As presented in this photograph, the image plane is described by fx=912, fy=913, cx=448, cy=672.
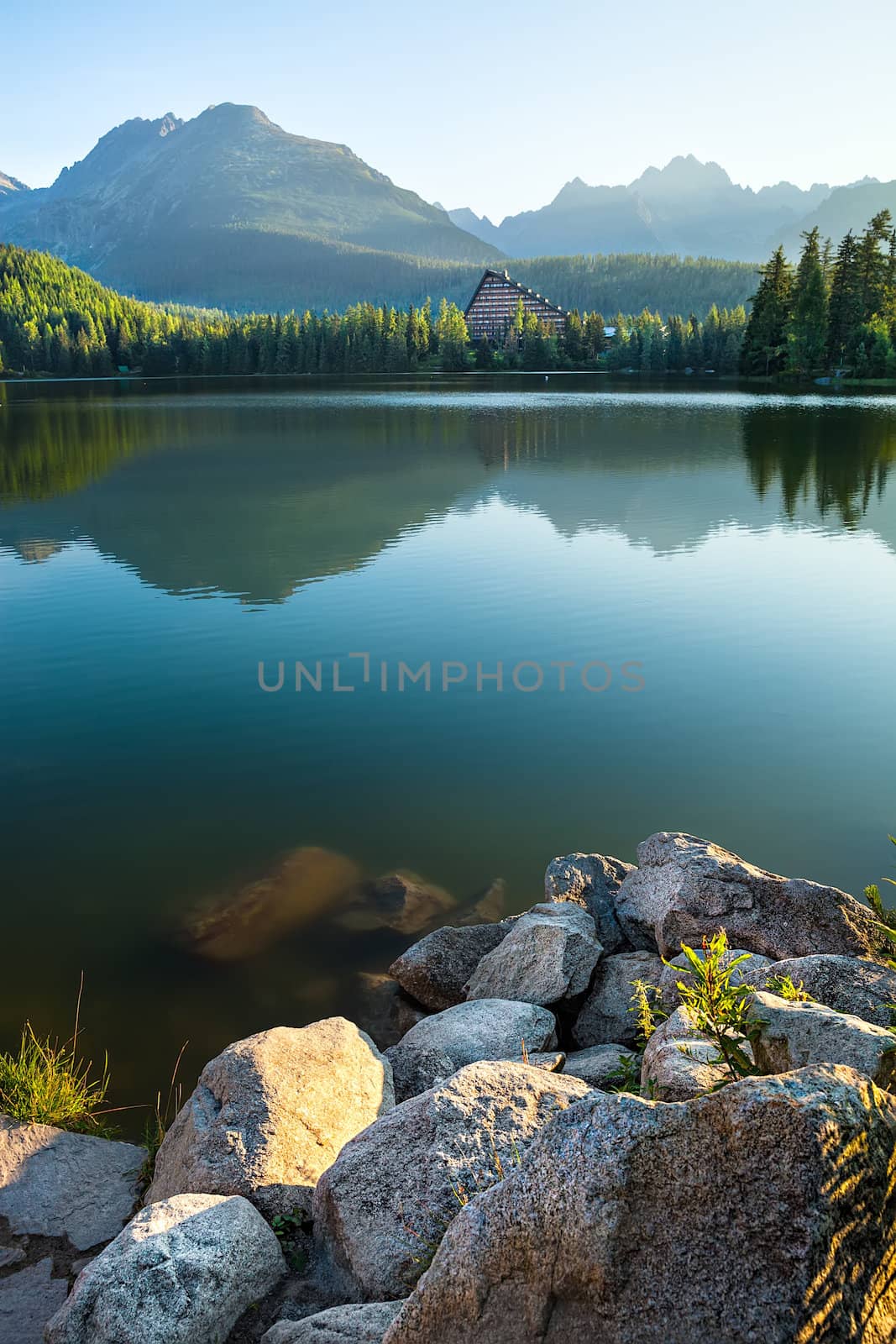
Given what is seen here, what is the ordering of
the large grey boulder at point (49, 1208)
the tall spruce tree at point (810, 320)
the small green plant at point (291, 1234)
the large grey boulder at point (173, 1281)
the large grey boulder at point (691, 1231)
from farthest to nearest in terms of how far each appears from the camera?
the tall spruce tree at point (810, 320) → the large grey boulder at point (49, 1208) → the small green plant at point (291, 1234) → the large grey boulder at point (173, 1281) → the large grey boulder at point (691, 1231)

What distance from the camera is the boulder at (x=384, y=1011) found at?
1020 centimetres

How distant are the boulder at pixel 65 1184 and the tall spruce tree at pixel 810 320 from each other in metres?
132

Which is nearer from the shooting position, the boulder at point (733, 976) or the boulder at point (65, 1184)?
the boulder at point (65, 1184)

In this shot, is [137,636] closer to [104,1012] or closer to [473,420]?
[104,1012]

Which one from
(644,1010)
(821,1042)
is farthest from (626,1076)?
(821,1042)

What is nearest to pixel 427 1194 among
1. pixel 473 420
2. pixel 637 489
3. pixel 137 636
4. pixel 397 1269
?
pixel 397 1269

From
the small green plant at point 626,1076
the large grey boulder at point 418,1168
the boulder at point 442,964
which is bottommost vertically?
the boulder at point 442,964

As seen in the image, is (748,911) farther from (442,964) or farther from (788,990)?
(442,964)

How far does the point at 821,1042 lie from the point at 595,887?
6.24m

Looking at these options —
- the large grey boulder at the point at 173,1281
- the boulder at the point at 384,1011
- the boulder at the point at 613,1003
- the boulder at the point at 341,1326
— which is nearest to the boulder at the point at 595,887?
the boulder at the point at 613,1003

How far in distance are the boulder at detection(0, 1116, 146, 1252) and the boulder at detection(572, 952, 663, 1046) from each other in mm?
4357

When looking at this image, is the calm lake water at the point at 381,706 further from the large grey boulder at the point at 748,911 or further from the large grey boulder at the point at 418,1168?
the large grey boulder at the point at 418,1168

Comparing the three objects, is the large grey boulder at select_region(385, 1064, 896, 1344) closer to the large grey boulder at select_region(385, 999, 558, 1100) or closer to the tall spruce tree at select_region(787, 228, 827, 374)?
the large grey boulder at select_region(385, 999, 558, 1100)

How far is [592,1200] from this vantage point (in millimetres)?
3693
